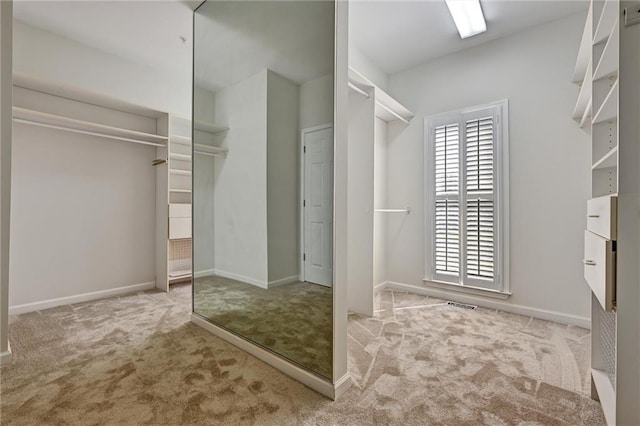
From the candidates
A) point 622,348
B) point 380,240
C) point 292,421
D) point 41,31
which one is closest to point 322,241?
point 292,421

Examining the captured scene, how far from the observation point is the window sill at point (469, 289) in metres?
3.18

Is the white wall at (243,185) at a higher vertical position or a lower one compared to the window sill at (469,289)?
higher

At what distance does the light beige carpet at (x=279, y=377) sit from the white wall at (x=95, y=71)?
2489 mm

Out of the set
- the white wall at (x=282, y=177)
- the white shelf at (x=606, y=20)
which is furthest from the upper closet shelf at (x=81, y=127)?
the white shelf at (x=606, y=20)

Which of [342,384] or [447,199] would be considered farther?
[447,199]

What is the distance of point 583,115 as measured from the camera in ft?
8.77

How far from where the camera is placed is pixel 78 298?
3287mm

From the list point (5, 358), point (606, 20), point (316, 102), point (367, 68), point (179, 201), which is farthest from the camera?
point (179, 201)

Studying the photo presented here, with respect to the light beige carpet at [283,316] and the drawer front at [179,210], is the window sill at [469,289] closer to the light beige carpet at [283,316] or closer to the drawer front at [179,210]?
the light beige carpet at [283,316]

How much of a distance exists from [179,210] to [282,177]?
237 centimetres

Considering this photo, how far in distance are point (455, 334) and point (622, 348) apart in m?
1.47

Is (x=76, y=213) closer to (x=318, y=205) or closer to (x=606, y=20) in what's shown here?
(x=318, y=205)

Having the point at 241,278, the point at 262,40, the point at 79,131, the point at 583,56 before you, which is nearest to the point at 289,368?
the point at 241,278

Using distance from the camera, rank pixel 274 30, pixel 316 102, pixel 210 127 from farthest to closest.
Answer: pixel 210 127, pixel 274 30, pixel 316 102
